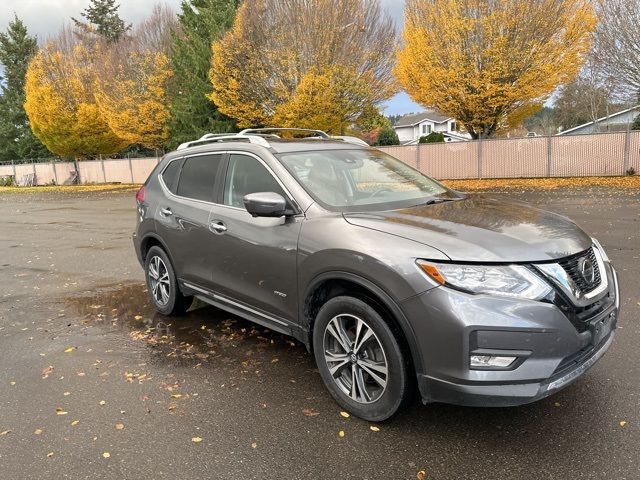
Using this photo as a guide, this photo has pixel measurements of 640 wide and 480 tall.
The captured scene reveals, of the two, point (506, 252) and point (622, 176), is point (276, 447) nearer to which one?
point (506, 252)

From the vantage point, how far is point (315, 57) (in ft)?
75.6

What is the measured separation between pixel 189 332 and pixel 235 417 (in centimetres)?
182

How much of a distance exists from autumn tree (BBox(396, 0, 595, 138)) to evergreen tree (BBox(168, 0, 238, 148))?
11.8 meters

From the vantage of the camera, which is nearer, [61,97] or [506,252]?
[506,252]

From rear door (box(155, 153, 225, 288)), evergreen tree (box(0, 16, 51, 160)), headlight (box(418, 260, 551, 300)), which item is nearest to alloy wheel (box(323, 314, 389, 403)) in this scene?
headlight (box(418, 260, 551, 300))

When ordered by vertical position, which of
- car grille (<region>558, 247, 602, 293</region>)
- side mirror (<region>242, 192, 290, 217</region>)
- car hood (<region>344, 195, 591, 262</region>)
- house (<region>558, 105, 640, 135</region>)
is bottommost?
car grille (<region>558, 247, 602, 293</region>)

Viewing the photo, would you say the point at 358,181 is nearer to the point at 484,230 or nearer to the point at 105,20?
the point at 484,230

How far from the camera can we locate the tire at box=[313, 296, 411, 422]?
298 cm

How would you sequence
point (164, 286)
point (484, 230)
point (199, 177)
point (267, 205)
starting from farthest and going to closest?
point (164, 286)
point (199, 177)
point (267, 205)
point (484, 230)

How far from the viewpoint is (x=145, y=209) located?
18.1 feet

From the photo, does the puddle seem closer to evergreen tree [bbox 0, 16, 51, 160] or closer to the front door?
the front door

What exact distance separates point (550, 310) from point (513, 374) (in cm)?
38

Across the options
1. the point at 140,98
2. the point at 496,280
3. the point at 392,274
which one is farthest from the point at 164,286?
the point at 140,98

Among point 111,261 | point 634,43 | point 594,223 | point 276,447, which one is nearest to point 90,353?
point 276,447
